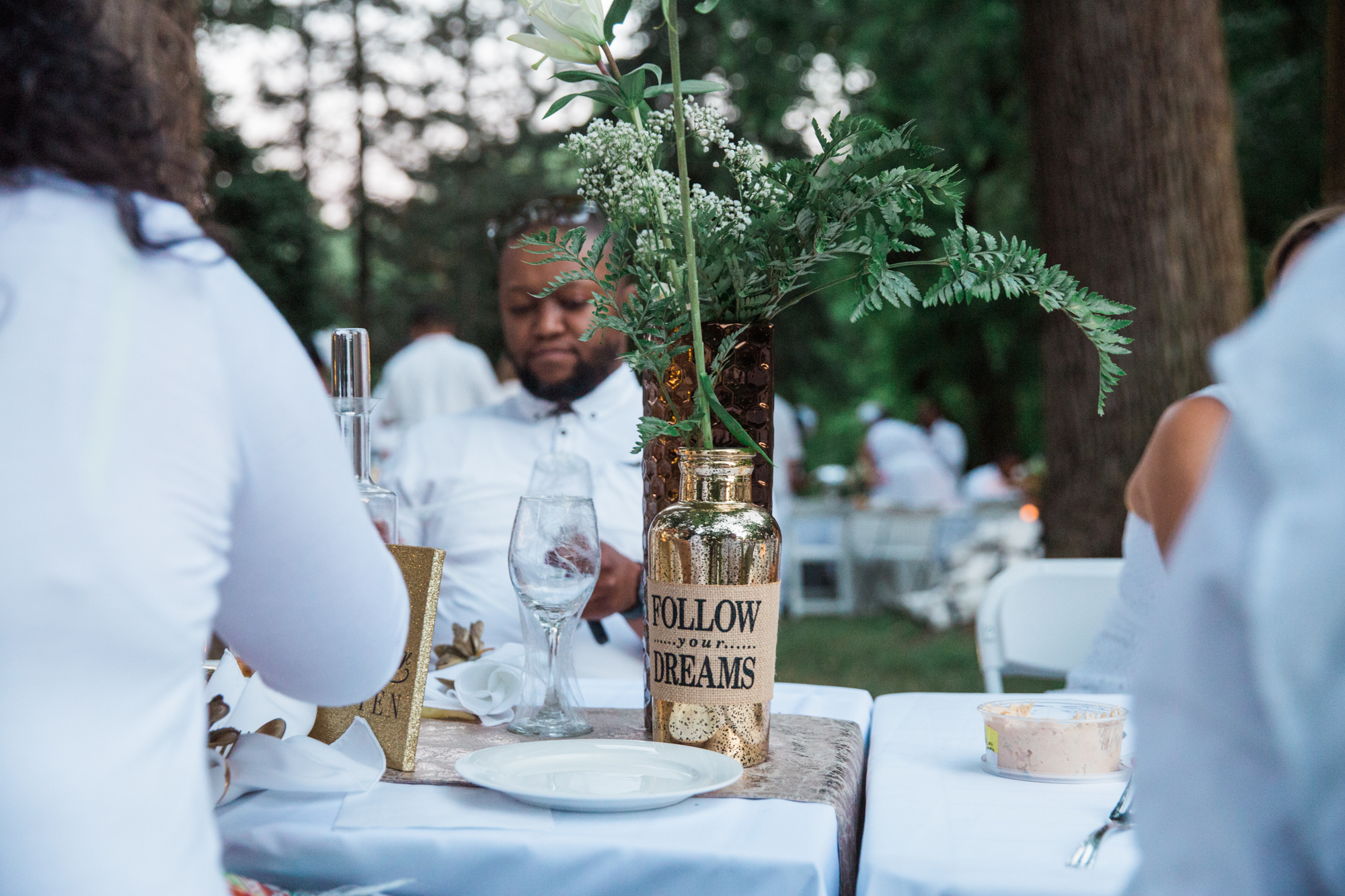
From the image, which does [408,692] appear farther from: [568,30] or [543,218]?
[543,218]

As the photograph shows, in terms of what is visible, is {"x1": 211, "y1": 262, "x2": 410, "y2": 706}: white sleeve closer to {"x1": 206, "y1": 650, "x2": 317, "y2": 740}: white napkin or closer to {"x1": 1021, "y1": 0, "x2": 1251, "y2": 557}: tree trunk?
{"x1": 206, "y1": 650, "x2": 317, "y2": 740}: white napkin

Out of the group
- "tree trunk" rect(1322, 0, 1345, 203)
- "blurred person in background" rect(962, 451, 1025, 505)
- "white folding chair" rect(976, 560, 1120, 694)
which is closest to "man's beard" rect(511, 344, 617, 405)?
"white folding chair" rect(976, 560, 1120, 694)

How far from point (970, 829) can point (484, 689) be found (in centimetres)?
70

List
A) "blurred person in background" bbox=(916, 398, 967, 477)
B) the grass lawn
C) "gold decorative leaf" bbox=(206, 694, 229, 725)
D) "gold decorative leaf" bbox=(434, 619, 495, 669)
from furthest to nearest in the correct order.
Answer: "blurred person in background" bbox=(916, 398, 967, 477), the grass lawn, "gold decorative leaf" bbox=(434, 619, 495, 669), "gold decorative leaf" bbox=(206, 694, 229, 725)

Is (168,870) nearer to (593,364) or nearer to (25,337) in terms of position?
(25,337)

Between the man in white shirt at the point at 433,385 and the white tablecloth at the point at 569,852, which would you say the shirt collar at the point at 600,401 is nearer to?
the white tablecloth at the point at 569,852

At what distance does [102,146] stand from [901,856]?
2.66ft

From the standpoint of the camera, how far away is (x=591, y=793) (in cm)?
107

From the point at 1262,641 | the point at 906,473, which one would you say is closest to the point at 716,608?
the point at 1262,641

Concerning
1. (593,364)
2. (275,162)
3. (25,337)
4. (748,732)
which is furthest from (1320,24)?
(275,162)

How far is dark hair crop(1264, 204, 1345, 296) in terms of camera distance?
6.70ft

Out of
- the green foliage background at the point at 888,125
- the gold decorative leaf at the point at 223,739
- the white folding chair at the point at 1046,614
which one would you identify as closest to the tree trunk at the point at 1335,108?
the green foliage background at the point at 888,125

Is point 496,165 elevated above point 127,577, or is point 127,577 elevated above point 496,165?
point 496,165

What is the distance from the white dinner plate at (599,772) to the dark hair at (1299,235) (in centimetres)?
154
